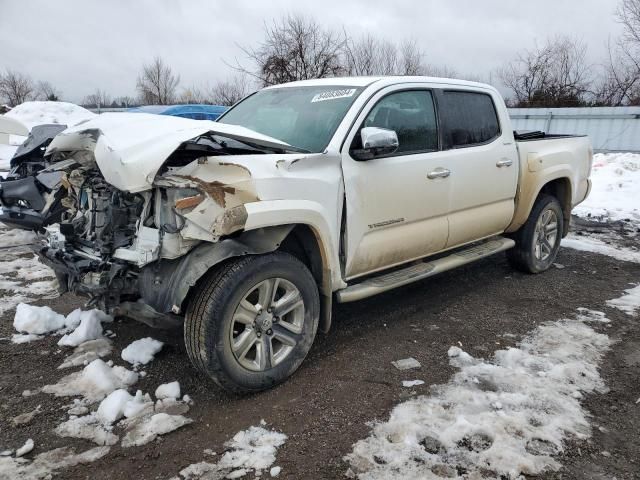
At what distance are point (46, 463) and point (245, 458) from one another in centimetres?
98

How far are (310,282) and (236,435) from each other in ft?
3.37

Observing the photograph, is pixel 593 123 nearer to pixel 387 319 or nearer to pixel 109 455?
pixel 387 319

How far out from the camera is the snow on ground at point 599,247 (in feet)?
21.3

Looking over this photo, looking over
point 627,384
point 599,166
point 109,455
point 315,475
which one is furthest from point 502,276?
point 599,166

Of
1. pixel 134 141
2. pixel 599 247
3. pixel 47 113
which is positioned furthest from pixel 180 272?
pixel 47 113

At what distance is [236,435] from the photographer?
8.94ft

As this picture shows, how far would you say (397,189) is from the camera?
12.2ft

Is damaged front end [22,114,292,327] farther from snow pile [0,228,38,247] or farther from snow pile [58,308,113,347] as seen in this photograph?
snow pile [0,228,38,247]

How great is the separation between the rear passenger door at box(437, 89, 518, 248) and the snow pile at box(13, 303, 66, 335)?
328cm

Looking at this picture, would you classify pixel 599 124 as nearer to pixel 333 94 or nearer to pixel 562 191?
pixel 562 191

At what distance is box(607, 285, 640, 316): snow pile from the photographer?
467cm

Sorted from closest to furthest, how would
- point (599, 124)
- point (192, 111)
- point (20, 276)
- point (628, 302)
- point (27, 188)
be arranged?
1. point (628, 302)
2. point (20, 276)
3. point (27, 188)
4. point (192, 111)
5. point (599, 124)

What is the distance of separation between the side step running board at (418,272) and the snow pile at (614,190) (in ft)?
15.9

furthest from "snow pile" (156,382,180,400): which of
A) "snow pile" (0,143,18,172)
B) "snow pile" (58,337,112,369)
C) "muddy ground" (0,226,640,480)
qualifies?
"snow pile" (0,143,18,172)
